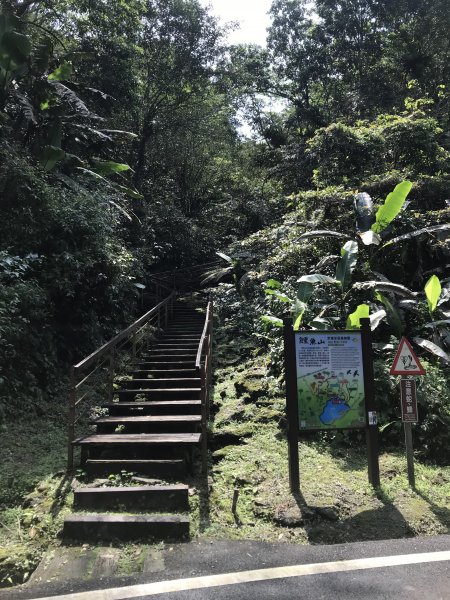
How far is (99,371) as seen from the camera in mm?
9219

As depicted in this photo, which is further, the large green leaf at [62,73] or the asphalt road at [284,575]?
the large green leaf at [62,73]

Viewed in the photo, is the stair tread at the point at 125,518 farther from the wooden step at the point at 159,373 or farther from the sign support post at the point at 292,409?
the wooden step at the point at 159,373

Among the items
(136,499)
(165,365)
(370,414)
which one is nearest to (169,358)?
(165,365)

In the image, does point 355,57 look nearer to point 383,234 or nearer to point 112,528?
point 383,234

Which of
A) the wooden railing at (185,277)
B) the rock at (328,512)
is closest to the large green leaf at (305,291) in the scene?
the rock at (328,512)

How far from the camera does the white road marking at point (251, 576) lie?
3.15 metres

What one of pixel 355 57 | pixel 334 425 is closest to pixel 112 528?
pixel 334 425

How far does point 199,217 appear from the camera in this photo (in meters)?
23.5

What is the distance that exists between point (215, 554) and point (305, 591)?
839 mm

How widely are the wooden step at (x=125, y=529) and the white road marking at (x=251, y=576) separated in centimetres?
70

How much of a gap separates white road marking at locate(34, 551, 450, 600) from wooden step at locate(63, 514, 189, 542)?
0.70 meters

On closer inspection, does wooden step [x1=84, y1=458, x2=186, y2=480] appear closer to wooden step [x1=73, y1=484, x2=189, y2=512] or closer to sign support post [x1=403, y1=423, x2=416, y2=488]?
wooden step [x1=73, y1=484, x2=189, y2=512]

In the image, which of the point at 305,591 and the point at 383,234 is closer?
the point at 305,591

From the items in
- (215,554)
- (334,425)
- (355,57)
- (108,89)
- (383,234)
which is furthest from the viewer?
(355,57)
